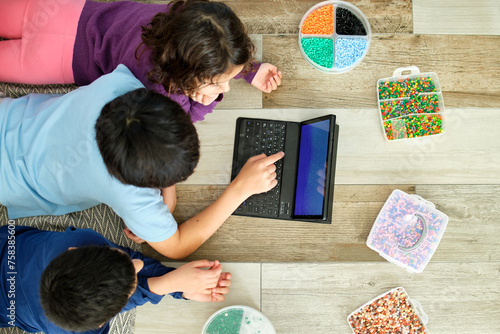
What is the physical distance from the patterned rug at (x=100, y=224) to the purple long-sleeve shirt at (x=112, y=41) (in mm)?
406

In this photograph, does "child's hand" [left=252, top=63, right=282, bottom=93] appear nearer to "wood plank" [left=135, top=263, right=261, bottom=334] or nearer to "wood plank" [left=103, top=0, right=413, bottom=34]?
"wood plank" [left=103, top=0, right=413, bottom=34]

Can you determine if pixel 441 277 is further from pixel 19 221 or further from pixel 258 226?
pixel 19 221

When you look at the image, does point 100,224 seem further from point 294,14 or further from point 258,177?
point 294,14

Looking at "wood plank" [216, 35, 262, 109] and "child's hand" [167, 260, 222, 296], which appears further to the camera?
"wood plank" [216, 35, 262, 109]

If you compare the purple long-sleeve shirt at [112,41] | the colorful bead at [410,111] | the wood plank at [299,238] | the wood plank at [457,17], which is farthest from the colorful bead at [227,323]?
the wood plank at [457,17]

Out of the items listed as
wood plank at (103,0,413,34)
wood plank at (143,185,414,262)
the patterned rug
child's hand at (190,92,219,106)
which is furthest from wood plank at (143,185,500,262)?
wood plank at (103,0,413,34)

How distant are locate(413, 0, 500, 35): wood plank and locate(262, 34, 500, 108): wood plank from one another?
0.09 feet

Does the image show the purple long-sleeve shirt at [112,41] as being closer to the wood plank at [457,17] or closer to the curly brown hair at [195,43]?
the curly brown hair at [195,43]

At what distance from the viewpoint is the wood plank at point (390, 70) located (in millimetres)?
1134

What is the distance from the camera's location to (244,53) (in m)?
0.85

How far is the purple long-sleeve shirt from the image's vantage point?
3.06 feet

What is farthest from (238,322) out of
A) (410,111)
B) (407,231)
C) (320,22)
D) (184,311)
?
(320,22)

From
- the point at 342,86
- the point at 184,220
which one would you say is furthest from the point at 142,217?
the point at 342,86

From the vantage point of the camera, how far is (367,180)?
110 cm
